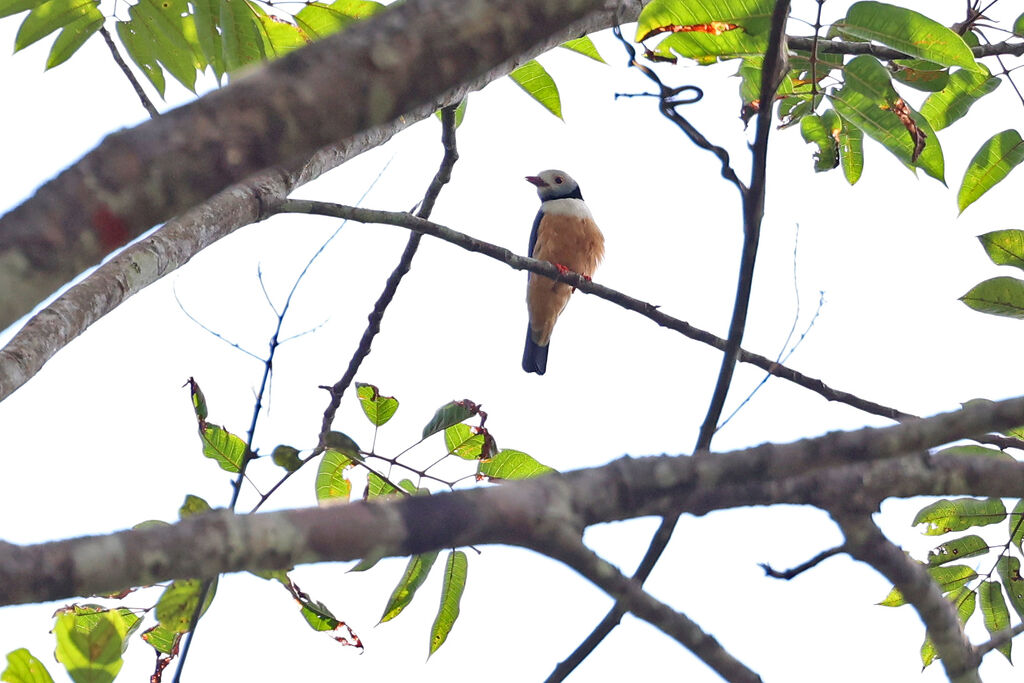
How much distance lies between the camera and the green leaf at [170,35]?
2.96 m

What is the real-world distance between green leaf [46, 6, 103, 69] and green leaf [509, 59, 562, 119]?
1405mm

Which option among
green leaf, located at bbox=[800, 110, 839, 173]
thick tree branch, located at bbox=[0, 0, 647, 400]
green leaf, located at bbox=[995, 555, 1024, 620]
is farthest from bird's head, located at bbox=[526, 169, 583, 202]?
green leaf, located at bbox=[995, 555, 1024, 620]

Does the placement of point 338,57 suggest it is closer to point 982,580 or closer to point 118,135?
point 118,135

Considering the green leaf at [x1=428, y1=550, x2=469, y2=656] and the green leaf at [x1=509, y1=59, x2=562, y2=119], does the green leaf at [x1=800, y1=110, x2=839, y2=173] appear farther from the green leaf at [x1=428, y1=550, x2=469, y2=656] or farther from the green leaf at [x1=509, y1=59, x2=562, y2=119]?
the green leaf at [x1=428, y1=550, x2=469, y2=656]

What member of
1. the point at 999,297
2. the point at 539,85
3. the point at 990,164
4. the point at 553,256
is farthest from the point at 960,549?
the point at 553,256

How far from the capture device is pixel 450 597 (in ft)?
9.60

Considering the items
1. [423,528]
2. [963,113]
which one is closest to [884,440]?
[423,528]

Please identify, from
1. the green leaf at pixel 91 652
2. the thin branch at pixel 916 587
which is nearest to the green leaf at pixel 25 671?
the green leaf at pixel 91 652

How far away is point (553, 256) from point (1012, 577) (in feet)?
15.1

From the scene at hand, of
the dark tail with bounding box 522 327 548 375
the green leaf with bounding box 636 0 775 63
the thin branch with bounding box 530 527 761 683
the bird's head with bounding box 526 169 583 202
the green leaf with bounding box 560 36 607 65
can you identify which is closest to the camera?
the thin branch with bounding box 530 527 761 683

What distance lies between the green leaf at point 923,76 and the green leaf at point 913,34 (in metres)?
0.17

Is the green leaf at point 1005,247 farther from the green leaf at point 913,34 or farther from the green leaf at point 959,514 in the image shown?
the green leaf at point 959,514

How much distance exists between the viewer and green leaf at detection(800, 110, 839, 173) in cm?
296

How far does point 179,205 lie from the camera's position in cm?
127
